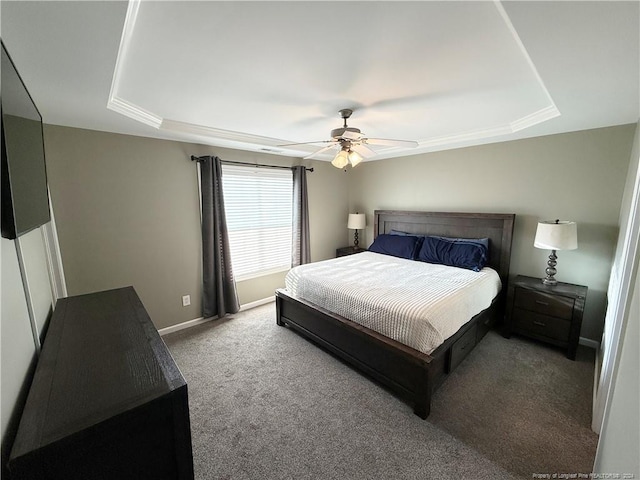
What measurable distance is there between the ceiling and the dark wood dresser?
4.36 ft

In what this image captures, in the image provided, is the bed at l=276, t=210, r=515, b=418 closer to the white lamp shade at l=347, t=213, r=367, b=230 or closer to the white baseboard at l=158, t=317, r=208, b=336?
the white lamp shade at l=347, t=213, r=367, b=230

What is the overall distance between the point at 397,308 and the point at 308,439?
108 cm

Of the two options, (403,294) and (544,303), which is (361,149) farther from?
(544,303)

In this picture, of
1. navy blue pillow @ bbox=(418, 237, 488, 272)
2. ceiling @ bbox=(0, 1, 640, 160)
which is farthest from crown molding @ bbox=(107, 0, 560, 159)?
navy blue pillow @ bbox=(418, 237, 488, 272)

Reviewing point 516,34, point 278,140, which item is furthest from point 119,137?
point 516,34

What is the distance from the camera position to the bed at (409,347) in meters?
1.91

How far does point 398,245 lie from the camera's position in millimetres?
3775

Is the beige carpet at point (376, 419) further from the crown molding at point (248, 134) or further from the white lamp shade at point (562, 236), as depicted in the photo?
the crown molding at point (248, 134)

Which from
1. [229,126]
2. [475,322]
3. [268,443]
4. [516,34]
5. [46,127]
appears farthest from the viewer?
[229,126]

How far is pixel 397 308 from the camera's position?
2.06 meters

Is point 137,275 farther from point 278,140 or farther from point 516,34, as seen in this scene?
point 516,34

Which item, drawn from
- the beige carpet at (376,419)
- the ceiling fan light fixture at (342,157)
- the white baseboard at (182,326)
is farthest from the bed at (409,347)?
the ceiling fan light fixture at (342,157)

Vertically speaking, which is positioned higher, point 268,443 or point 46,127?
point 46,127

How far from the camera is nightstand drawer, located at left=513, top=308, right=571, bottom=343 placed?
2529 mm
